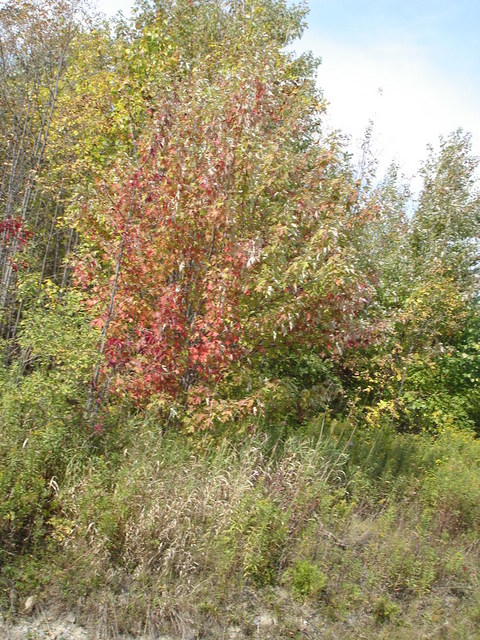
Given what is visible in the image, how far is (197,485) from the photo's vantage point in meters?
4.91

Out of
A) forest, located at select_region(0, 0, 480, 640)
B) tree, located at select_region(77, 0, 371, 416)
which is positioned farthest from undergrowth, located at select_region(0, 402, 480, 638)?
tree, located at select_region(77, 0, 371, 416)

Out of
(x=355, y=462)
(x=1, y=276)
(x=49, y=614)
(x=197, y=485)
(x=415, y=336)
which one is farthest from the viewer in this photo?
(x=415, y=336)

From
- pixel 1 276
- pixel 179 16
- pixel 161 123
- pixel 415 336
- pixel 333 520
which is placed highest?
pixel 179 16

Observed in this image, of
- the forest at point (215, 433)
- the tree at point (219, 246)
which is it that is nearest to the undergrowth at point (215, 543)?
the forest at point (215, 433)

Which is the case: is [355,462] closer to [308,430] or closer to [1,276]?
[308,430]

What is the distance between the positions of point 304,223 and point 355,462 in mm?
2778

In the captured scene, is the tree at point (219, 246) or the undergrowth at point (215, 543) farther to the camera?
the tree at point (219, 246)

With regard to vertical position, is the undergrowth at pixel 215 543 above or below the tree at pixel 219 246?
below

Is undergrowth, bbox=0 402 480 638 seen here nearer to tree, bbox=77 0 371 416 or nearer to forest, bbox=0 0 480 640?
forest, bbox=0 0 480 640

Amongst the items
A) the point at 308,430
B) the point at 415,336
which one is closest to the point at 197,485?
the point at 308,430

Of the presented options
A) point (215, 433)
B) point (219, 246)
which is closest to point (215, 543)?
point (215, 433)

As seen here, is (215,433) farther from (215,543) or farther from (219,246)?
(219,246)

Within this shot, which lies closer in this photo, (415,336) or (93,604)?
(93,604)

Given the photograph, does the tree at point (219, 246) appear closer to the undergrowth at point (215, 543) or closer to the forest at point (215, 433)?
the forest at point (215, 433)
